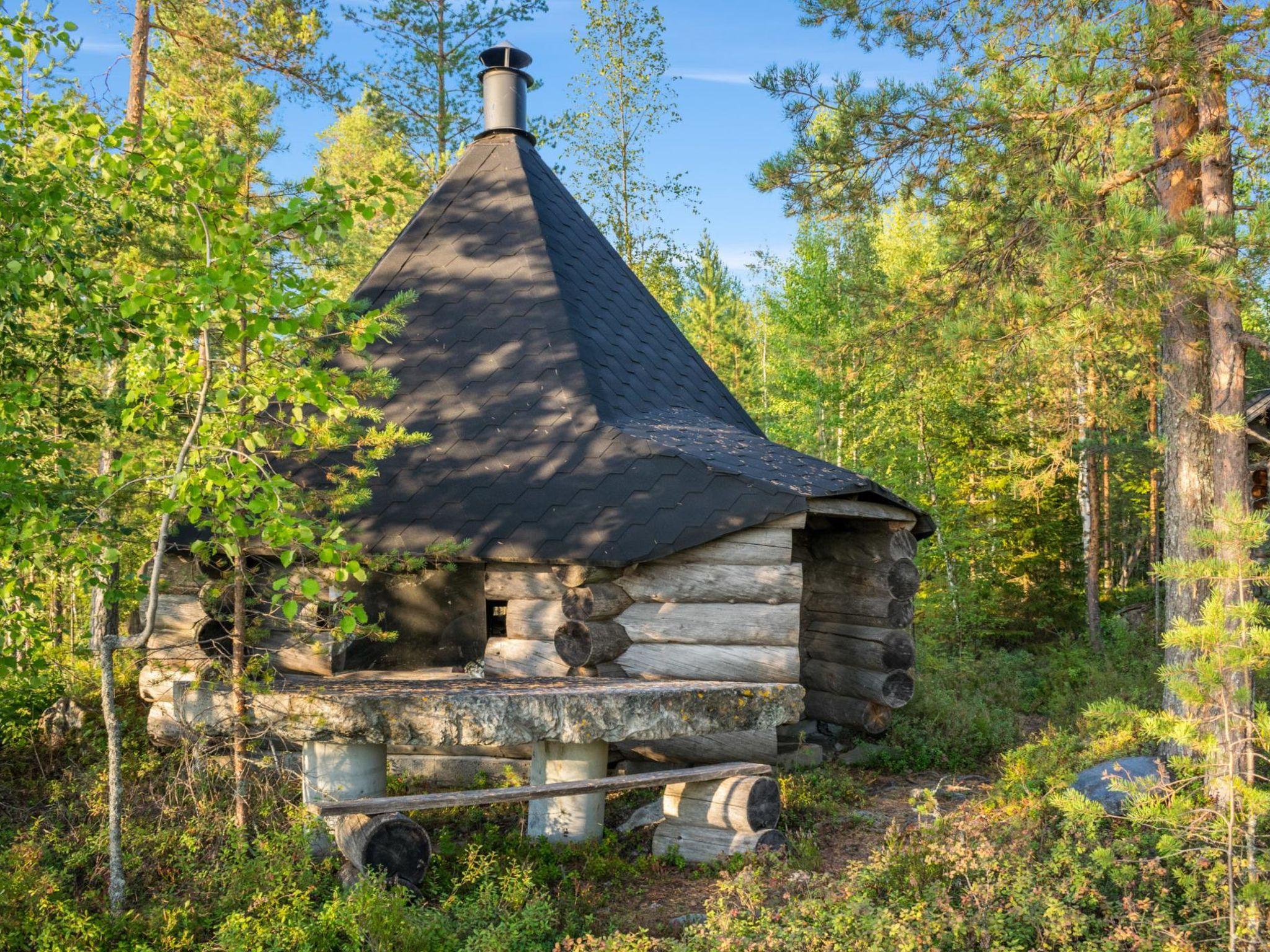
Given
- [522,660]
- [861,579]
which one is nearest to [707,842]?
[522,660]

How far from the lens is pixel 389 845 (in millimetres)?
4473

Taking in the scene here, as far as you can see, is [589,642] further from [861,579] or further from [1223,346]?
[1223,346]

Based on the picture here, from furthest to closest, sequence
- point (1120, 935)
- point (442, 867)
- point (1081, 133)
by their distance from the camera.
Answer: point (1081, 133) → point (442, 867) → point (1120, 935)

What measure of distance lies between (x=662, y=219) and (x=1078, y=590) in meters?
9.84

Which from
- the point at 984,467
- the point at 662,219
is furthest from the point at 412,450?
the point at 662,219

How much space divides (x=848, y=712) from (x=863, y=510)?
73.5 inches

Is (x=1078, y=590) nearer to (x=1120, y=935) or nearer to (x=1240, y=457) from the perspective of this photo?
(x=1240, y=457)

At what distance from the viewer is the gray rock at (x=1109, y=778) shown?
5480mm

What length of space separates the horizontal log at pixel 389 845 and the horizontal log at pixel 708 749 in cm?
203

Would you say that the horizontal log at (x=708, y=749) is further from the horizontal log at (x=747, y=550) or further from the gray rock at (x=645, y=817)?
the horizontal log at (x=747, y=550)

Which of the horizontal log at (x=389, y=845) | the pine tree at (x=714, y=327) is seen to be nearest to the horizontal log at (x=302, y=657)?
the horizontal log at (x=389, y=845)

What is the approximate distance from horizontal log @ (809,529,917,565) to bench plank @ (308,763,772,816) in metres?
2.61

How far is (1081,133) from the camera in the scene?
6.20 metres

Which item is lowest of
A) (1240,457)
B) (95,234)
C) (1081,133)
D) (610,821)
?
(610,821)
